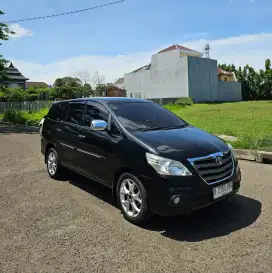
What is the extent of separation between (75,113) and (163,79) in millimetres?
44347

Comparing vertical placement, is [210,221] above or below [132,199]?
below

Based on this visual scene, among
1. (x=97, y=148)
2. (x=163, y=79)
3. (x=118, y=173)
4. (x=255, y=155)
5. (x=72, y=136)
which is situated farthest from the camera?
(x=163, y=79)

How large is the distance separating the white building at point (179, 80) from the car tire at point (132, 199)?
138 feet

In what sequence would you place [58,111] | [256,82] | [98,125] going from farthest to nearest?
[256,82] → [58,111] → [98,125]

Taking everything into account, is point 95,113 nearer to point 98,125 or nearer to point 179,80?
point 98,125

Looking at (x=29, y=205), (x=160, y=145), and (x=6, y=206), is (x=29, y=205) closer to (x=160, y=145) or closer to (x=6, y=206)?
(x=6, y=206)

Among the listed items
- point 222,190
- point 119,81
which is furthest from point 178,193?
point 119,81

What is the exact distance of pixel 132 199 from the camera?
4223mm

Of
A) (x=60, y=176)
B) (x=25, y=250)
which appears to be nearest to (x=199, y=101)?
(x=60, y=176)

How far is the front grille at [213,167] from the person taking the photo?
391 centimetres

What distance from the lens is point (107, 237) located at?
3.87 meters

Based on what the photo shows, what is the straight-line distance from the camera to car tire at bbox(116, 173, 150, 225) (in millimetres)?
4023

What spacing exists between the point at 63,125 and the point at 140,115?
1.72 meters

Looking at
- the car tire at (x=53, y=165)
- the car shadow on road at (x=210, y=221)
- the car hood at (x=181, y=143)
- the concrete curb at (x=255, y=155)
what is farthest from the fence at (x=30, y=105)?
the car hood at (x=181, y=143)
